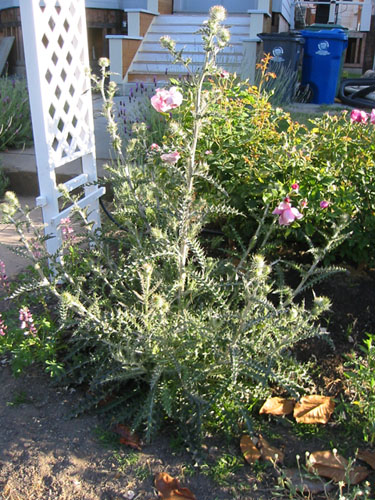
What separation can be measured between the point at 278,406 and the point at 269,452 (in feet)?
0.80

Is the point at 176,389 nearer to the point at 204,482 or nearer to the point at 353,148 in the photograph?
the point at 204,482

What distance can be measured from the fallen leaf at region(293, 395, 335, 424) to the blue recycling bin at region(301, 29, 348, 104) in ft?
24.7

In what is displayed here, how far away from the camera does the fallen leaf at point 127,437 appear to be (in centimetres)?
199

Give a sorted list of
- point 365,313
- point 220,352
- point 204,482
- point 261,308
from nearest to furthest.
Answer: point 204,482, point 220,352, point 261,308, point 365,313

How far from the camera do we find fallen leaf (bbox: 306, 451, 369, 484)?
72.7 inches

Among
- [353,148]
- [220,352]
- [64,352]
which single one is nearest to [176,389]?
[220,352]

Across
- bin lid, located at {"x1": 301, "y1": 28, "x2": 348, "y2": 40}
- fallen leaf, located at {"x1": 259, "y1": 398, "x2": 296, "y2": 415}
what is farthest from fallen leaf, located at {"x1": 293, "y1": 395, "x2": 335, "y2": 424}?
bin lid, located at {"x1": 301, "y1": 28, "x2": 348, "y2": 40}

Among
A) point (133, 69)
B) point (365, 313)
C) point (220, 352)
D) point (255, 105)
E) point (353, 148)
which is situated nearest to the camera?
point (220, 352)

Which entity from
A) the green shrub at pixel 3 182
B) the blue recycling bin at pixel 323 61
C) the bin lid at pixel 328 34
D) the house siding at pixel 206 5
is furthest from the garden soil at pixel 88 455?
the house siding at pixel 206 5

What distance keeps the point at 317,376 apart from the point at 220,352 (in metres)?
0.63

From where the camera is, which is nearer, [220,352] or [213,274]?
[220,352]

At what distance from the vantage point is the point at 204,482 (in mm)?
1838

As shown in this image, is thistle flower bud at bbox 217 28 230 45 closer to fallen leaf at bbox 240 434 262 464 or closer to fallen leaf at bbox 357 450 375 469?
fallen leaf at bbox 240 434 262 464

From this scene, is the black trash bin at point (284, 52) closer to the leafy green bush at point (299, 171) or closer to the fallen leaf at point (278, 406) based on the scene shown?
the leafy green bush at point (299, 171)
